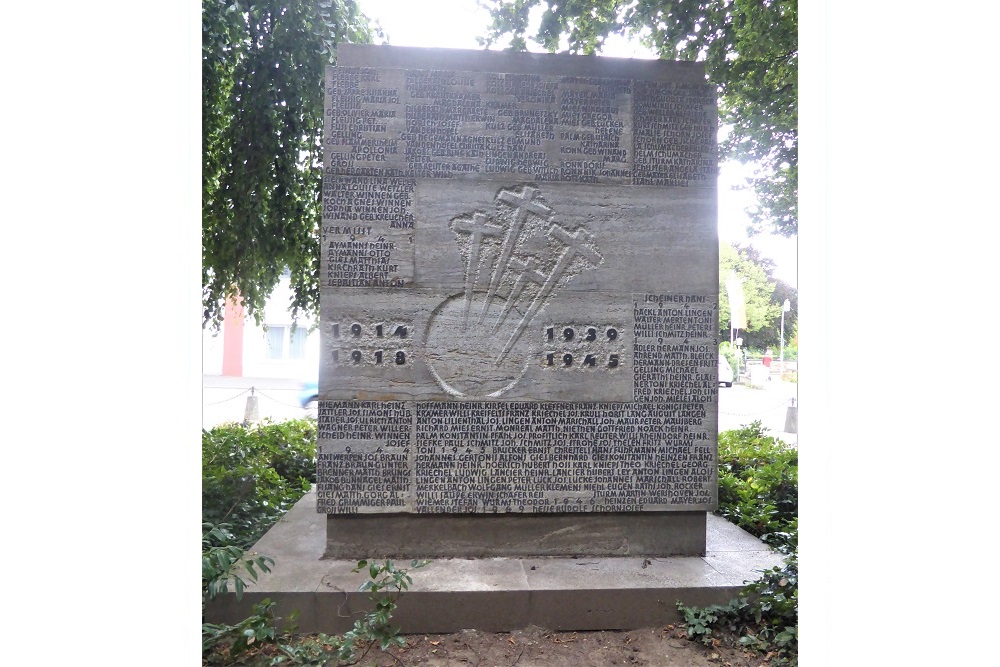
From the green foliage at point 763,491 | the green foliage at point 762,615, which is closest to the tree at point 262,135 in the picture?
the green foliage at point 763,491

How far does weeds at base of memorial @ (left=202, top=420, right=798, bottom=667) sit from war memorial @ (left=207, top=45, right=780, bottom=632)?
52 centimetres

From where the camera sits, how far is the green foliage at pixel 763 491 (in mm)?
5348

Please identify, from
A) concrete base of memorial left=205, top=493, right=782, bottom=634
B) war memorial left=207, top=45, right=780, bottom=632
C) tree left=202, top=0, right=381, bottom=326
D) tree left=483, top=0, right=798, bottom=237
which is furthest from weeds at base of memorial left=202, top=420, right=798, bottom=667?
tree left=483, top=0, right=798, bottom=237

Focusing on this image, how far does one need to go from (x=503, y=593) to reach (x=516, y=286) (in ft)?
7.02

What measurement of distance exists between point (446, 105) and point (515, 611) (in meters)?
3.59

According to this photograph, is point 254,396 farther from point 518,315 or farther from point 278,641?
A: point 278,641

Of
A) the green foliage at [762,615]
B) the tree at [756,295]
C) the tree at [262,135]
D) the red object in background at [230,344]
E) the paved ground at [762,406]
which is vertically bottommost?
the green foliage at [762,615]

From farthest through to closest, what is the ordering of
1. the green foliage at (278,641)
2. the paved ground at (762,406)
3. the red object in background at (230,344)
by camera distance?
the paved ground at (762,406) < the red object in background at (230,344) < the green foliage at (278,641)

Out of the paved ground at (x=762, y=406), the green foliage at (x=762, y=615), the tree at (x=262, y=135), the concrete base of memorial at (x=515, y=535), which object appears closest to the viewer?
the green foliage at (x=762, y=615)

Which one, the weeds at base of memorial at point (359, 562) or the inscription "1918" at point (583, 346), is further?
the inscription "1918" at point (583, 346)

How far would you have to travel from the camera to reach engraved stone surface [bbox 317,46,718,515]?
452 centimetres

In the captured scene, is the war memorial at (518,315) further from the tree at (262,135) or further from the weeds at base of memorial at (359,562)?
the tree at (262,135)

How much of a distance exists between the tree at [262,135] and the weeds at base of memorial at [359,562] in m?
1.99

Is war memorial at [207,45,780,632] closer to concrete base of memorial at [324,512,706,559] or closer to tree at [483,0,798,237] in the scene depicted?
concrete base of memorial at [324,512,706,559]
